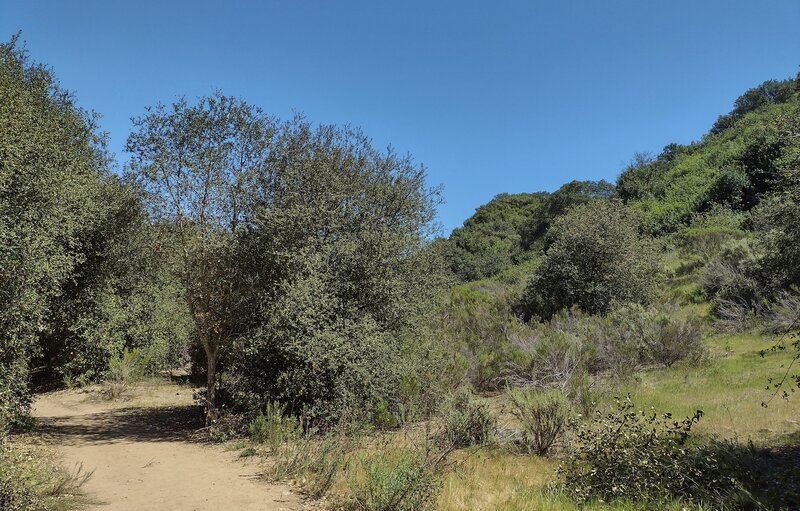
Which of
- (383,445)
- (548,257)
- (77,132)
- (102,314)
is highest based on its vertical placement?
(77,132)

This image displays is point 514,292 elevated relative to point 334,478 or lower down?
elevated

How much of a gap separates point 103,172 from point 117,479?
1118 cm

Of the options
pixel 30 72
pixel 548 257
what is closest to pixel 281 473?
pixel 30 72

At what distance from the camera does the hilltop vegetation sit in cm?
655

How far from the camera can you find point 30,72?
48.0ft

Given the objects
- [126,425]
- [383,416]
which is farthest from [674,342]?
[126,425]

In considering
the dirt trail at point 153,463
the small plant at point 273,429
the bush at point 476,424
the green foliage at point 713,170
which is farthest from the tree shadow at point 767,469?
the green foliage at point 713,170

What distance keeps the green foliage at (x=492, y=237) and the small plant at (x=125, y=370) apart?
2478 centimetres

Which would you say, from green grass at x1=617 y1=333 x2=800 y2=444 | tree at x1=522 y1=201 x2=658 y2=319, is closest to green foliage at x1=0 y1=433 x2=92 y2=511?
green grass at x1=617 y1=333 x2=800 y2=444

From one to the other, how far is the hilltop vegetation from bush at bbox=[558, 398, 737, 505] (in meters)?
0.03

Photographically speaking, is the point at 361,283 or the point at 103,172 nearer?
the point at 361,283

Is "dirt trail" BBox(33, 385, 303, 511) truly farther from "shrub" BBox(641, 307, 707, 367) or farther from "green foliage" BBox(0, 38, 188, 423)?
"shrub" BBox(641, 307, 707, 367)

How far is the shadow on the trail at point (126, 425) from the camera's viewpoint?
1034 cm

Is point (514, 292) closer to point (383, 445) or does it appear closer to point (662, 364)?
point (662, 364)
